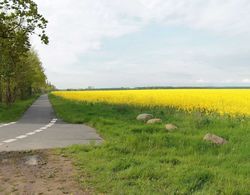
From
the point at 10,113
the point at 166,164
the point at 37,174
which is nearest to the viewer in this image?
the point at 37,174

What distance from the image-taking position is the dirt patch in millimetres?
6910

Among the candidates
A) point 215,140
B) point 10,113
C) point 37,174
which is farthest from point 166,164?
point 10,113

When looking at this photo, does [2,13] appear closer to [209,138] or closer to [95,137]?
[95,137]

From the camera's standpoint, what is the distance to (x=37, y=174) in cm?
806

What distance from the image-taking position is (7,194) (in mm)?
6625

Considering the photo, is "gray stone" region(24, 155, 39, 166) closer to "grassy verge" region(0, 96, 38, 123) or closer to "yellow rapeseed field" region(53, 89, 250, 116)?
"yellow rapeseed field" region(53, 89, 250, 116)

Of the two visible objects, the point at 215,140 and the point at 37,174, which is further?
the point at 215,140

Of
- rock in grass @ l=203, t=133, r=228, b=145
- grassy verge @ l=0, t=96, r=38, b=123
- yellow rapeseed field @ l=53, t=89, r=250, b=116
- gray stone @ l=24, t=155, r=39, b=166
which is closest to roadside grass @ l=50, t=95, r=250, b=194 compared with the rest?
rock in grass @ l=203, t=133, r=228, b=145

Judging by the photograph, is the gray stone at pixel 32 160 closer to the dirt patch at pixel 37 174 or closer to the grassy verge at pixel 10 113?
the dirt patch at pixel 37 174

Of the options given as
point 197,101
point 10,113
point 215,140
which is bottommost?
point 10,113

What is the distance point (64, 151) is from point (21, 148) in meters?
1.34

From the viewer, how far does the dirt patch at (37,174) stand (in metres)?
6.91

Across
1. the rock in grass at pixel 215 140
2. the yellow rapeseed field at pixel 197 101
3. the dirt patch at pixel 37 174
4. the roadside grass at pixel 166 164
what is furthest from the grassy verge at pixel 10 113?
the rock in grass at pixel 215 140

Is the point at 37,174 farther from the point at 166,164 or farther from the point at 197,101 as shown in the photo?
the point at 197,101
